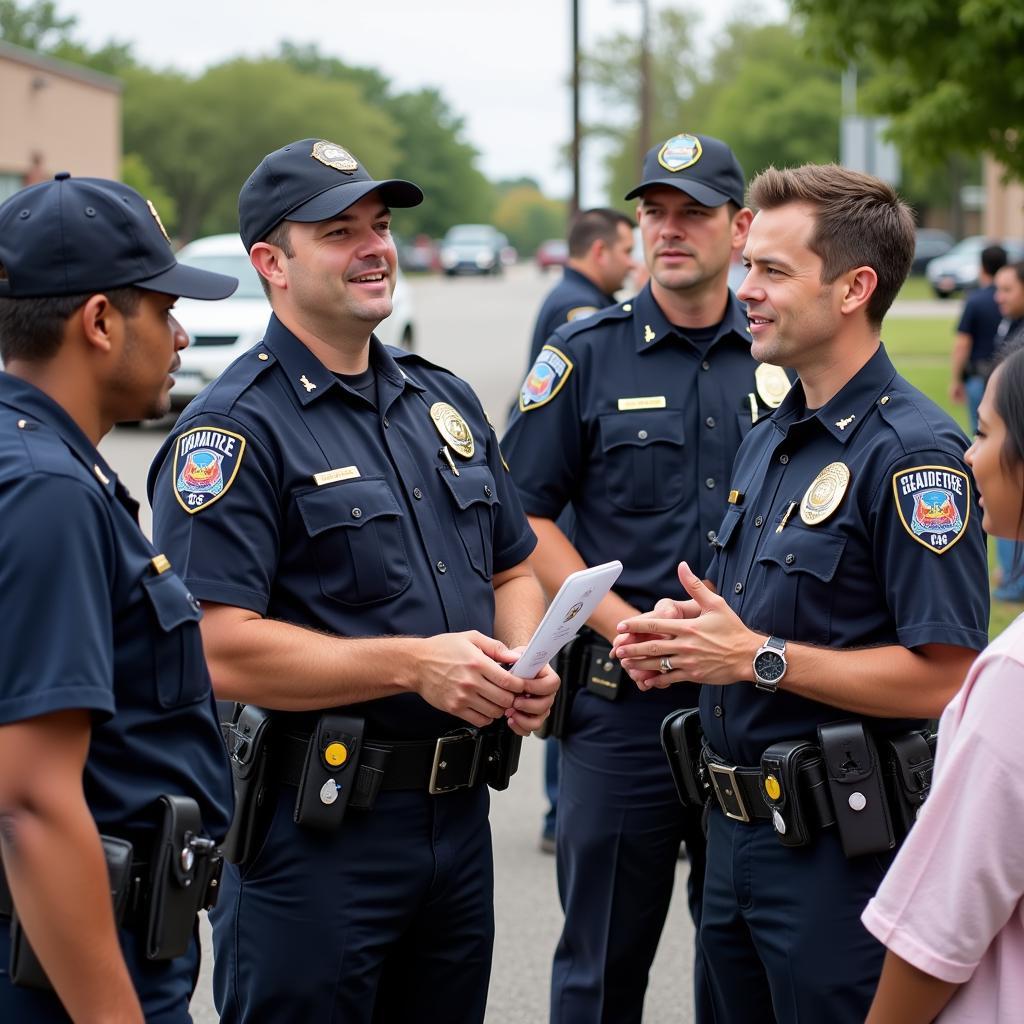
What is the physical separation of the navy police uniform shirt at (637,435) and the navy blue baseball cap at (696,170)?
0.31 metres

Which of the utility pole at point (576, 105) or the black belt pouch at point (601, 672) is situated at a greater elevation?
the utility pole at point (576, 105)

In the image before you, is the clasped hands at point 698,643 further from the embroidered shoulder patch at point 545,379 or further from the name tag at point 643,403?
the embroidered shoulder patch at point 545,379

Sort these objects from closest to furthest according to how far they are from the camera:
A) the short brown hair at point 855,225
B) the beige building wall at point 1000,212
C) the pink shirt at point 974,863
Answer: the pink shirt at point 974,863 → the short brown hair at point 855,225 → the beige building wall at point 1000,212

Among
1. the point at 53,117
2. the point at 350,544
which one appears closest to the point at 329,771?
the point at 350,544

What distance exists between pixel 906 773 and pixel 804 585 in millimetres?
417

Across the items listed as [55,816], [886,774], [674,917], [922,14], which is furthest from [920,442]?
[922,14]

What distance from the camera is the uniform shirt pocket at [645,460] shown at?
391 centimetres

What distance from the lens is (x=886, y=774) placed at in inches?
112

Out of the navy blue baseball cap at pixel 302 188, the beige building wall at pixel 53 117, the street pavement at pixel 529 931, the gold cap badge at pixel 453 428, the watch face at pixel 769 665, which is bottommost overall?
the street pavement at pixel 529 931

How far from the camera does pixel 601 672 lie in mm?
3824

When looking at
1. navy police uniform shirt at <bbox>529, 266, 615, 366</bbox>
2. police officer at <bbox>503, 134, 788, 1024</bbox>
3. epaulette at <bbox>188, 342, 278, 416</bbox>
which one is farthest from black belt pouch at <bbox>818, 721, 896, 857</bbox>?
navy police uniform shirt at <bbox>529, 266, 615, 366</bbox>

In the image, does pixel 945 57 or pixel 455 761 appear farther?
pixel 945 57

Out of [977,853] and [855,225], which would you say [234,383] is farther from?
[977,853]

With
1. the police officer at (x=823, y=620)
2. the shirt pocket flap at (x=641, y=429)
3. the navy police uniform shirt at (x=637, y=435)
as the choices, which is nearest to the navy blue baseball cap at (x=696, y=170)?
the navy police uniform shirt at (x=637, y=435)
